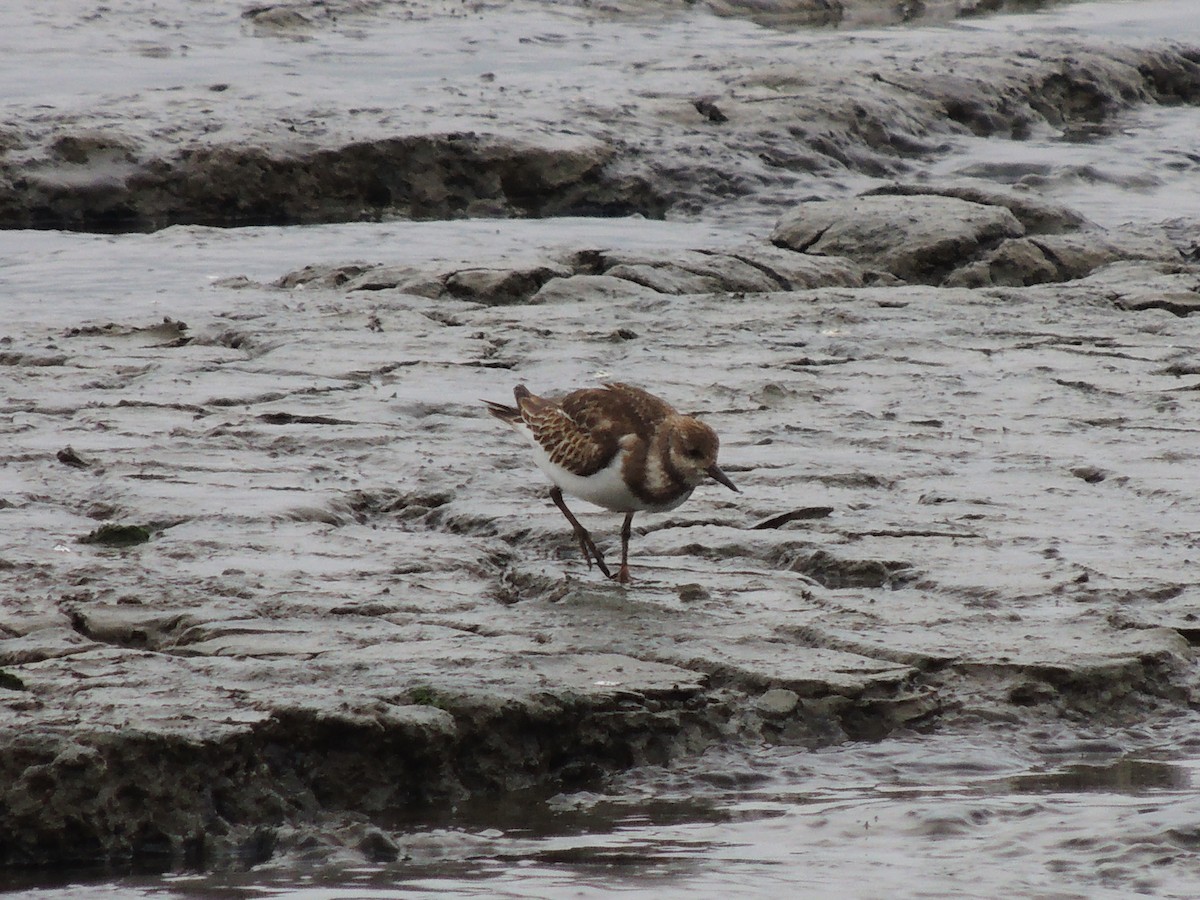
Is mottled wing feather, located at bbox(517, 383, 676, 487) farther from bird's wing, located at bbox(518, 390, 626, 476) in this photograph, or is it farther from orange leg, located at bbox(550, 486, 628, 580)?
orange leg, located at bbox(550, 486, 628, 580)

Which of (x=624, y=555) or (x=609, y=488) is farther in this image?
(x=624, y=555)

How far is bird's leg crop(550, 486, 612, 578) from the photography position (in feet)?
19.4

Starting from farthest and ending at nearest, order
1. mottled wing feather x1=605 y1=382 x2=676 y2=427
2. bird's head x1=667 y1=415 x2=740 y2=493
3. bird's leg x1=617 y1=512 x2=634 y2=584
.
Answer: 1. bird's leg x1=617 y1=512 x2=634 y2=584
2. mottled wing feather x1=605 y1=382 x2=676 y2=427
3. bird's head x1=667 y1=415 x2=740 y2=493

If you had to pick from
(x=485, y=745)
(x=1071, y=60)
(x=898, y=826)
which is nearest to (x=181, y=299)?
(x=485, y=745)

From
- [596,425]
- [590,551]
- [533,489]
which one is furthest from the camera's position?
[533,489]

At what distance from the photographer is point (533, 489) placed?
6.98 meters

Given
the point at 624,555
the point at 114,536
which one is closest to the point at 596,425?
the point at 624,555

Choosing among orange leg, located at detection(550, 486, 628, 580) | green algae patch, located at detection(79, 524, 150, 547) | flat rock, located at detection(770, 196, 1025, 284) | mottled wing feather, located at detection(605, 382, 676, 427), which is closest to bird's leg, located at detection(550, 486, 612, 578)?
orange leg, located at detection(550, 486, 628, 580)

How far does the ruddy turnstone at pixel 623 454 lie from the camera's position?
5.61m

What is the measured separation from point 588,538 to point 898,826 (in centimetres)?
190

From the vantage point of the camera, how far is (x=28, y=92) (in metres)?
15.0

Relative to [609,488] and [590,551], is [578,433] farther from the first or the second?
[590,551]

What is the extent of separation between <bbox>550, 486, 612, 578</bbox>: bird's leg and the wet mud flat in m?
0.19

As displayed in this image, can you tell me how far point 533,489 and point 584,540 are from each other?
1.06m
